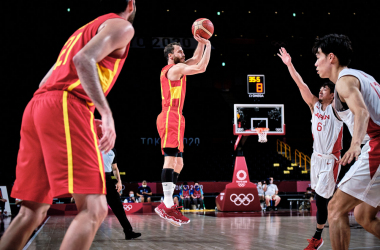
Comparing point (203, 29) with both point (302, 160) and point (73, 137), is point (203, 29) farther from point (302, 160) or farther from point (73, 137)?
point (302, 160)

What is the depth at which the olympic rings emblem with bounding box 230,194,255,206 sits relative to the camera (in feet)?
42.1

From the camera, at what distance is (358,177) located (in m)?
2.90

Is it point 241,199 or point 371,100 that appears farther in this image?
point 241,199

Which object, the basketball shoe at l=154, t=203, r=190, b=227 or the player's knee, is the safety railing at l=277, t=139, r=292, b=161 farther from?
the player's knee

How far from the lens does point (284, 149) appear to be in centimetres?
2541

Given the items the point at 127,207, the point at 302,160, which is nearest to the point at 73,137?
the point at 127,207

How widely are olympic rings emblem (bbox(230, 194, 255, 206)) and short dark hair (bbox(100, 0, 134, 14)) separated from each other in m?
11.1

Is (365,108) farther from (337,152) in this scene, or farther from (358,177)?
(337,152)

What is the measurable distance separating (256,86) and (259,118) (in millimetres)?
2695

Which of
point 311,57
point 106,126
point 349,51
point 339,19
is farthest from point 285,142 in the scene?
point 106,126

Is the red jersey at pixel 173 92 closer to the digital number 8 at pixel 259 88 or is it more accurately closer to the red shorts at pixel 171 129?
the red shorts at pixel 171 129

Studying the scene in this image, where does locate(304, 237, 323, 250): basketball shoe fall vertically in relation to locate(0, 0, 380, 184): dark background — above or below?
below

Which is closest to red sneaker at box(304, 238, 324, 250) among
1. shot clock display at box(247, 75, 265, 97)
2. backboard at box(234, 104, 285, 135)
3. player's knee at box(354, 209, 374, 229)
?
player's knee at box(354, 209, 374, 229)

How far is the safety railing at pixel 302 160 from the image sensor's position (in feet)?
75.8
